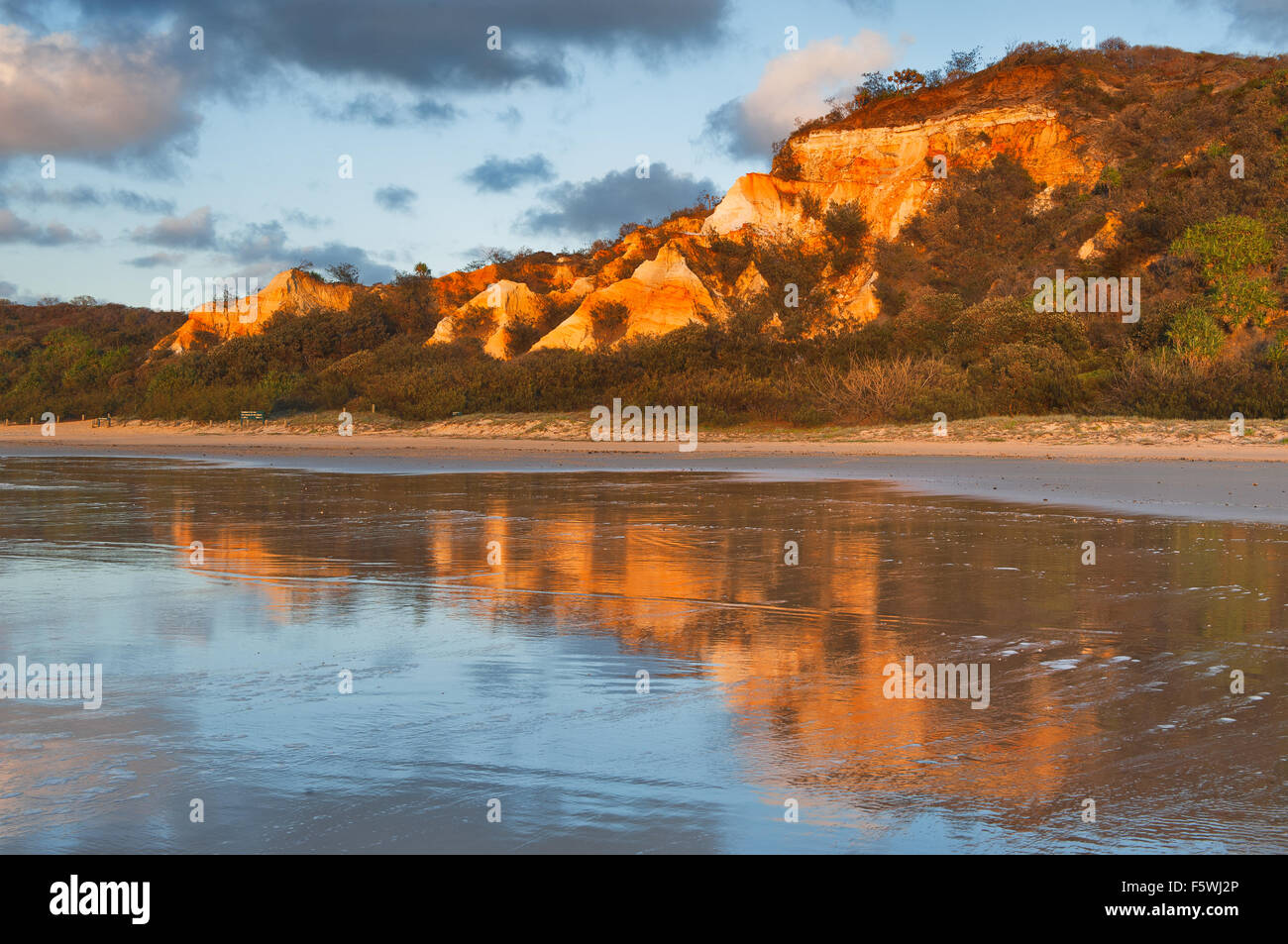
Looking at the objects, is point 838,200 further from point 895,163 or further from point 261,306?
point 261,306

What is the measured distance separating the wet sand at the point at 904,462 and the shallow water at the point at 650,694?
175 inches

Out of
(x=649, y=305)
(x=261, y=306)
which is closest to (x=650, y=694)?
(x=649, y=305)

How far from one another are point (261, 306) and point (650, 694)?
70435 millimetres

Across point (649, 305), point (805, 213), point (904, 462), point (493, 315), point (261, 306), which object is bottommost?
point (904, 462)

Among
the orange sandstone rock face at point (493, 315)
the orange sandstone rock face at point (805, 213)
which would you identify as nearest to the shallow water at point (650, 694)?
the orange sandstone rock face at point (805, 213)

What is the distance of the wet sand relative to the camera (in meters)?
16.9

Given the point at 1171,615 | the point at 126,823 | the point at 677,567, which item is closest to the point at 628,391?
the point at 677,567

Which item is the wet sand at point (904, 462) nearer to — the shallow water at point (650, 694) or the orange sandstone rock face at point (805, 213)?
the shallow water at point (650, 694)

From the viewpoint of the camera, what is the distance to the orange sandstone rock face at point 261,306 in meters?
71.4

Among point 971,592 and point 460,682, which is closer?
point 460,682

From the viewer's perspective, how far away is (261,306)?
235 ft

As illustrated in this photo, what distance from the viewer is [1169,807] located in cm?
424
